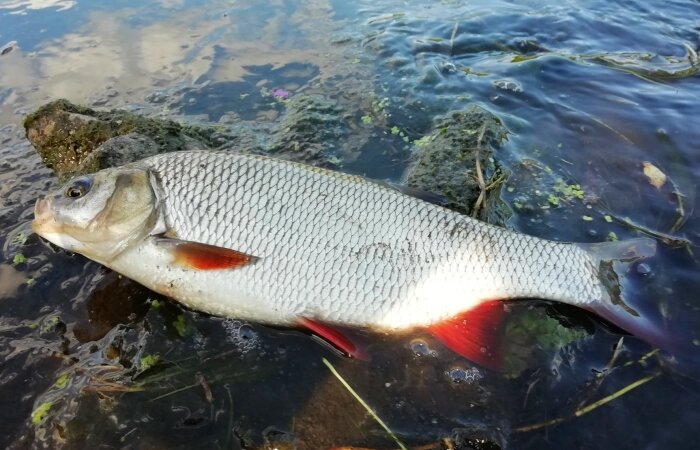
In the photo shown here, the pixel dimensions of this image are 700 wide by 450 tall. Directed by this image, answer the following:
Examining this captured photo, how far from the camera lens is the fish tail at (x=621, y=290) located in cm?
282

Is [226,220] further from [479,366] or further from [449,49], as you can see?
[449,49]

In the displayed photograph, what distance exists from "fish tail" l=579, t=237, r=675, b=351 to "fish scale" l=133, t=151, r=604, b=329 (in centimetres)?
6

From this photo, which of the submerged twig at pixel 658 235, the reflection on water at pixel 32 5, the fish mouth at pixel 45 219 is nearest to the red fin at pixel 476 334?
the submerged twig at pixel 658 235

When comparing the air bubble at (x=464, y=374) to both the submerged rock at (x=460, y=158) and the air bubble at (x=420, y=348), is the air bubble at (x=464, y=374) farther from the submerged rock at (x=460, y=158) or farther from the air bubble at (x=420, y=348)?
the submerged rock at (x=460, y=158)

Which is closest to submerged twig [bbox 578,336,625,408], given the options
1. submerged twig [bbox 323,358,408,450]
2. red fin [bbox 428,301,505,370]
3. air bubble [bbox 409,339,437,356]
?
red fin [bbox 428,301,505,370]

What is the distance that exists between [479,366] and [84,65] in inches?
244

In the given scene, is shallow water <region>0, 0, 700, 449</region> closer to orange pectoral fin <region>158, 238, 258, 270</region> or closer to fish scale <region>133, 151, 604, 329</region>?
fish scale <region>133, 151, 604, 329</region>

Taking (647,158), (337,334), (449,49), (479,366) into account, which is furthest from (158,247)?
(449,49)

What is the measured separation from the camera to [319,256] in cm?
287

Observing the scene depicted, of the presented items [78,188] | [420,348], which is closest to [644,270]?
[420,348]

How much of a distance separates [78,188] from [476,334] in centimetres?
246

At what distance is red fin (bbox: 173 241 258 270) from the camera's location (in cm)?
286

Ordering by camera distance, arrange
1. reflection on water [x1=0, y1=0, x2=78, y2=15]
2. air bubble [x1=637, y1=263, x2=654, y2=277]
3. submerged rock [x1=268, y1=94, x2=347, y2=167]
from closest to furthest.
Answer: air bubble [x1=637, y1=263, x2=654, y2=277] → submerged rock [x1=268, y1=94, x2=347, y2=167] → reflection on water [x1=0, y1=0, x2=78, y2=15]

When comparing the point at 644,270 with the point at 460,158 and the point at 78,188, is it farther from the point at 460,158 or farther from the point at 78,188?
the point at 78,188
